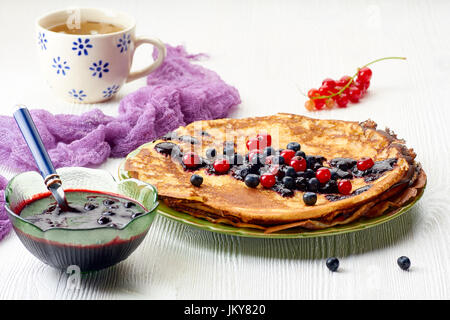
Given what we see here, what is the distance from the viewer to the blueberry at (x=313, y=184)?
2213mm

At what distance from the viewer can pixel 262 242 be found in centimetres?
217

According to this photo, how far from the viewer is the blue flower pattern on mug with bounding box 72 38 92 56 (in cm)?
313

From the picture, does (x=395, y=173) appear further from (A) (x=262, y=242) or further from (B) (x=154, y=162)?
(B) (x=154, y=162)

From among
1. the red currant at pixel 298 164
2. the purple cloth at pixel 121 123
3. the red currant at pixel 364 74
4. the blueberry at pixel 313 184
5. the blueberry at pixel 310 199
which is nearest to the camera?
the blueberry at pixel 310 199

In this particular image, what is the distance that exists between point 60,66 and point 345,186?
1.64 m

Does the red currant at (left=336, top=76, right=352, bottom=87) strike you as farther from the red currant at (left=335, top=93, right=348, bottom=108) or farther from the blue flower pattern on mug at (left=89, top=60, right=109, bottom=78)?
the blue flower pattern on mug at (left=89, top=60, right=109, bottom=78)

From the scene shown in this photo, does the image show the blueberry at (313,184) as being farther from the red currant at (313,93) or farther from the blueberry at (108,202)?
the red currant at (313,93)

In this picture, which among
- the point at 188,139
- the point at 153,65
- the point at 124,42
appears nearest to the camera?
the point at 188,139

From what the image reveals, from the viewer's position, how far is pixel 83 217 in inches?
76.1

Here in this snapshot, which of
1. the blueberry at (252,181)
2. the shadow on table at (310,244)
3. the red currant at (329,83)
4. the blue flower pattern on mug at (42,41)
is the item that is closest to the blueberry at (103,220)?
the shadow on table at (310,244)

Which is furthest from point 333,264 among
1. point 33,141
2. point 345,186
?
point 33,141

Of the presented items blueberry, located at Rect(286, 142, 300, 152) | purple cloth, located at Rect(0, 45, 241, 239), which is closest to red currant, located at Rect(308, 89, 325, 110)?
purple cloth, located at Rect(0, 45, 241, 239)

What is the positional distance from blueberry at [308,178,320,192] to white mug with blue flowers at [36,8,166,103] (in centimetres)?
141

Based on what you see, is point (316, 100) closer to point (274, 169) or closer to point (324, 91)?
point (324, 91)
